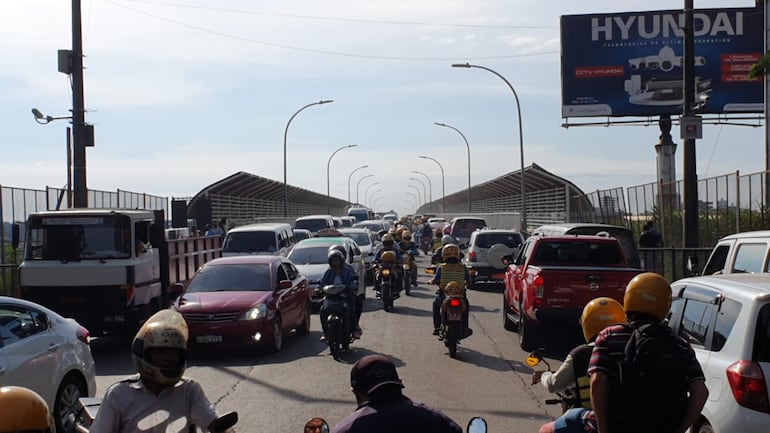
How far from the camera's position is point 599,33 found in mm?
39625

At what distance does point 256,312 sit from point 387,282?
6.50 meters

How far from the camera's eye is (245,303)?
14.1 meters

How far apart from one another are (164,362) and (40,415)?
0.68 metres

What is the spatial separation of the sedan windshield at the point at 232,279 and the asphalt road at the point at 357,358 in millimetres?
1091

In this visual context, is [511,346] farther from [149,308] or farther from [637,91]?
[637,91]

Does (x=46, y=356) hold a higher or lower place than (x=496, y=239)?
lower

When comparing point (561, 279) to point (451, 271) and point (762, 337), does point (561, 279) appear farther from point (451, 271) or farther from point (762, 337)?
point (762, 337)

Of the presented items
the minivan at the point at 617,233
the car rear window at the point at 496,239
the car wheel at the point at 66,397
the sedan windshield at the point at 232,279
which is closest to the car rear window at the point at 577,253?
the minivan at the point at 617,233

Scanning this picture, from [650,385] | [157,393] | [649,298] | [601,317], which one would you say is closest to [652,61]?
[601,317]

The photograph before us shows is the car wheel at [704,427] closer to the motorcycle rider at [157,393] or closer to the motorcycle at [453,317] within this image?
the motorcycle rider at [157,393]

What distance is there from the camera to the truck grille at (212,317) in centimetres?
1384

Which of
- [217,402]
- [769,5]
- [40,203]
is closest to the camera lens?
[217,402]

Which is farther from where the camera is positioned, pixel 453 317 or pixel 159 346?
pixel 453 317

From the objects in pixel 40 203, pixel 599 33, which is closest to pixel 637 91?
pixel 599 33
